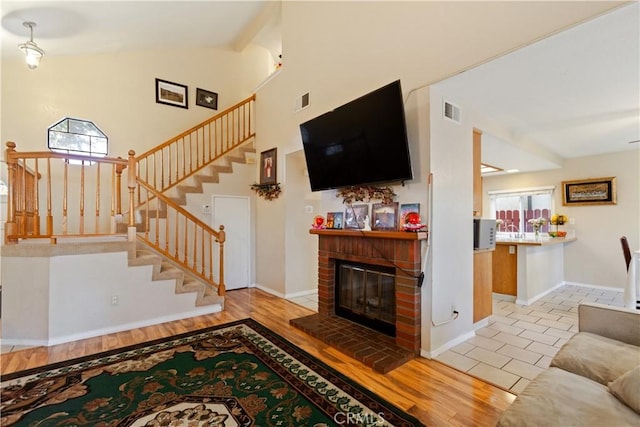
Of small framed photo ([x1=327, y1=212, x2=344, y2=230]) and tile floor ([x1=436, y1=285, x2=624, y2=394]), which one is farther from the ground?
small framed photo ([x1=327, y1=212, x2=344, y2=230])

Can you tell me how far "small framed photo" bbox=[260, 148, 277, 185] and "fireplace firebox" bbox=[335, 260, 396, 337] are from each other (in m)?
2.18

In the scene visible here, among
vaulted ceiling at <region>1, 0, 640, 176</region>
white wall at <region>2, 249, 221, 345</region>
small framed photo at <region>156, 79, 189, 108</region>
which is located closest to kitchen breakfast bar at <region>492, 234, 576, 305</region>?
vaulted ceiling at <region>1, 0, 640, 176</region>

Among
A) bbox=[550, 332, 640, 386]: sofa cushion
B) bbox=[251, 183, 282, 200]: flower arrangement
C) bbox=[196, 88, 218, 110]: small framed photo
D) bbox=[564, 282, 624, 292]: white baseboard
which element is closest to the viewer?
bbox=[550, 332, 640, 386]: sofa cushion

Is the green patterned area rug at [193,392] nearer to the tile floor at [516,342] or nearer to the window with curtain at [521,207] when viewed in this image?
the tile floor at [516,342]

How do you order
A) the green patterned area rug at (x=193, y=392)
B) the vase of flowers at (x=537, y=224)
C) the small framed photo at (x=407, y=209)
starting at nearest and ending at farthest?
the green patterned area rug at (x=193, y=392) → the small framed photo at (x=407, y=209) → the vase of flowers at (x=537, y=224)

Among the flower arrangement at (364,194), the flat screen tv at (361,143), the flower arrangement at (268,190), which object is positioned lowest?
the flower arrangement at (364,194)

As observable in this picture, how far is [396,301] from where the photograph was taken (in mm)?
2973

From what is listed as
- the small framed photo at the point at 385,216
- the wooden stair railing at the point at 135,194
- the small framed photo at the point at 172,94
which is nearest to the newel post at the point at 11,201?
the wooden stair railing at the point at 135,194

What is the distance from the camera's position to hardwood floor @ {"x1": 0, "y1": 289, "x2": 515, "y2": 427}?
2.00m

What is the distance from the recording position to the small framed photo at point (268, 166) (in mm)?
5199

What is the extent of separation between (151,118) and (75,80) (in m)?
1.15

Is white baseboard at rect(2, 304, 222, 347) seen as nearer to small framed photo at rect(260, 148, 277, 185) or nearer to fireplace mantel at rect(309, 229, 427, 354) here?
fireplace mantel at rect(309, 229, 427, 354)

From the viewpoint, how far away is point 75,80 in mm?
4719

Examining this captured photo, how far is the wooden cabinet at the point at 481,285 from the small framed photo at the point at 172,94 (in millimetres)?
5777
